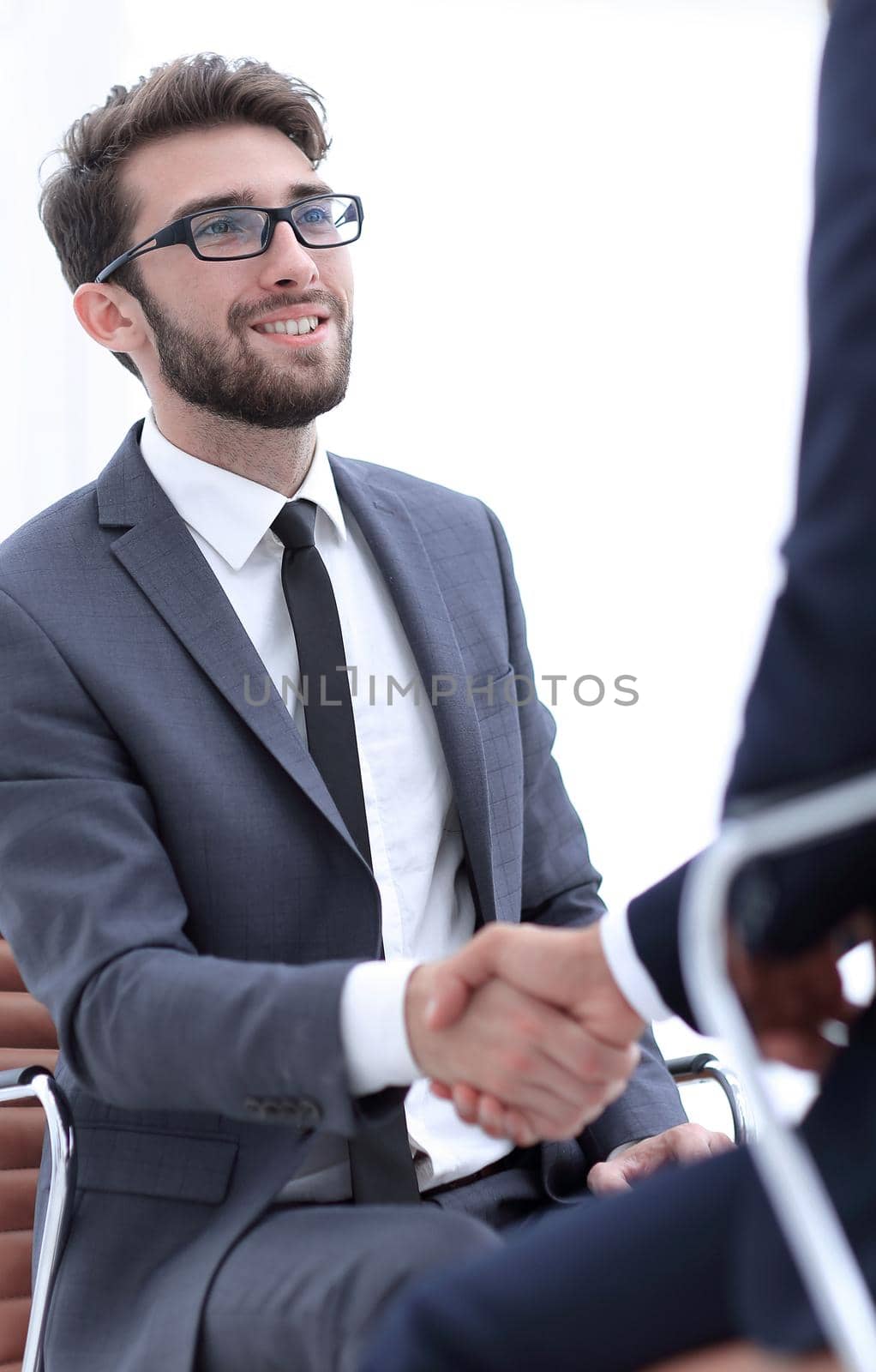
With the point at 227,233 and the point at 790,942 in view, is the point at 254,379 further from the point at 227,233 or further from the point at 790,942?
the point at 790,942

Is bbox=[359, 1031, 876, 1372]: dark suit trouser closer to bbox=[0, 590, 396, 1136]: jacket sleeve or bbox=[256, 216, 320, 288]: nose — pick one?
bbox=[0, 590, 396, 1136]: jacket sleeve

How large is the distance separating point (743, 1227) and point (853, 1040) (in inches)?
5.5

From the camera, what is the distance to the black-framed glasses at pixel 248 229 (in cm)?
208

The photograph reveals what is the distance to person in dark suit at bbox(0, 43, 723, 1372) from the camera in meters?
1.43

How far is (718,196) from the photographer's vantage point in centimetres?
399

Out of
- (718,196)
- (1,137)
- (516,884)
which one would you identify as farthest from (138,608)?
(718,196)

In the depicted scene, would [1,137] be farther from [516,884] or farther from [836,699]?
[836,699]

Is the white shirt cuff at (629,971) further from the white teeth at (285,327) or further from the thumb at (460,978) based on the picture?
the white teeth at (285,327)

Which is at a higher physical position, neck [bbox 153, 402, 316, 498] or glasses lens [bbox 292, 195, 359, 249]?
glasses lens [bbox 292, 195, 359, 249]

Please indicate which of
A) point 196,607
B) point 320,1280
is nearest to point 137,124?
point 196,607

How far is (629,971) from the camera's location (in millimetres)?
1347

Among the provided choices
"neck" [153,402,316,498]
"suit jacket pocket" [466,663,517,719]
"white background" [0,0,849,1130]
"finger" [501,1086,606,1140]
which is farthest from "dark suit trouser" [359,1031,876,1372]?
"white background" [0,0,849,1130]

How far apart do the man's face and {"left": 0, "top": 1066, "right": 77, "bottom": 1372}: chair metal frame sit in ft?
3.05

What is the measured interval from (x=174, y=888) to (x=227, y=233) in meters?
0.97
